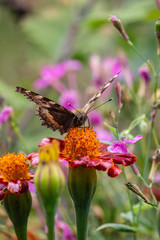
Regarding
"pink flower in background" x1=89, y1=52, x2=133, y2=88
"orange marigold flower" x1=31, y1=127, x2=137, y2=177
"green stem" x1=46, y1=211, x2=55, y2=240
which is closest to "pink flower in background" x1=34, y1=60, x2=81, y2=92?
"pink flower in background" x1=89, y1=52, x2=133, y2=88

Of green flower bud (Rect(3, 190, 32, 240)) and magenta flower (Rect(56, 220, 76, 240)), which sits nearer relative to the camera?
green flower bud (Rect(3, 190, 32, 240))

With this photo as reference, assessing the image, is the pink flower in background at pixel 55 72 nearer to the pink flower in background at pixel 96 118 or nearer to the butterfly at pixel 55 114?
the pink flower in background at pixel 96 118

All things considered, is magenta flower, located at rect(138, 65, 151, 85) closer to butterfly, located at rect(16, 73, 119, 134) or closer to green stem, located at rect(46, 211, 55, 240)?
butterfly, located at rect(16, 73, 119, 134)

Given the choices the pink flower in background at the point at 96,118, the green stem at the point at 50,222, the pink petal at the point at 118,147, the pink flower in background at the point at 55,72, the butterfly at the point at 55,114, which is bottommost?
the green stem at the point at 50,222

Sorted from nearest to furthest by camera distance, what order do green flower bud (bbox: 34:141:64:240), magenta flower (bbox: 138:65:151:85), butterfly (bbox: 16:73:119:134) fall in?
green flower bud (bbox: 34:141:64:240)
butterfly (bbox: 16:73:119:134)
magenta flower (bbox: 138:65:151:85)

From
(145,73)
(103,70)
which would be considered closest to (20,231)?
(145,73)

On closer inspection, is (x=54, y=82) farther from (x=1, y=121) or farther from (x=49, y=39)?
(x=49, y=39)

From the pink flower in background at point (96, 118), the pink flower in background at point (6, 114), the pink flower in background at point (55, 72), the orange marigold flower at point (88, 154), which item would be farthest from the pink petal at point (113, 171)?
the pink flower in background at point (55, 72)

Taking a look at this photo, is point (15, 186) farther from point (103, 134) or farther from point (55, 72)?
point (55, 72)
